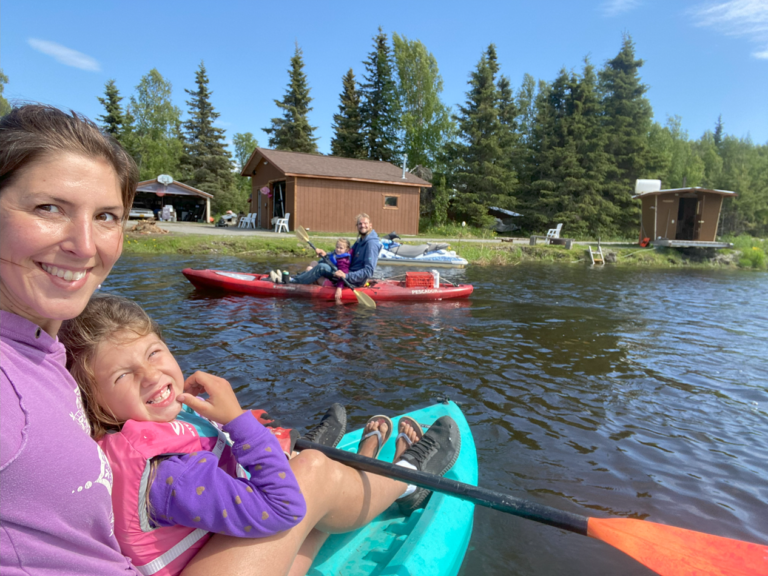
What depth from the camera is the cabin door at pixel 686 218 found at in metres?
22.9

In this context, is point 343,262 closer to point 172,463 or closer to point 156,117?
point 172,463

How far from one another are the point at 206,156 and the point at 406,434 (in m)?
38.8

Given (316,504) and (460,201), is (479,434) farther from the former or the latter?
(460,201)

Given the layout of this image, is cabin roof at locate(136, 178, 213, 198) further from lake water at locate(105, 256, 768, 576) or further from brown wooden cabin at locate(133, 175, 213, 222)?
lake water at locate(105, 256, 768, 576)

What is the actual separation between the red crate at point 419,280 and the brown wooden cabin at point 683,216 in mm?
16605

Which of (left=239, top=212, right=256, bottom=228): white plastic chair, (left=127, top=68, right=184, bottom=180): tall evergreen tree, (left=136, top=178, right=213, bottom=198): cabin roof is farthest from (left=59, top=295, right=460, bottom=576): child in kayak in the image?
(left=127, top=68, right=184, bottom=180): tall evergreen tree

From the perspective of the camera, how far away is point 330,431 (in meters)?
2.95

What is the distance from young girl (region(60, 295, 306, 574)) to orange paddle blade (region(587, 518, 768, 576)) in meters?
1.46

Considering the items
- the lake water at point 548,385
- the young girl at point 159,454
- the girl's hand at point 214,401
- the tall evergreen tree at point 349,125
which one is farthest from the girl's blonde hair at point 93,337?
the tall evergreen tree at point 349,125

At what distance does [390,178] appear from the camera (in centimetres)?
2431

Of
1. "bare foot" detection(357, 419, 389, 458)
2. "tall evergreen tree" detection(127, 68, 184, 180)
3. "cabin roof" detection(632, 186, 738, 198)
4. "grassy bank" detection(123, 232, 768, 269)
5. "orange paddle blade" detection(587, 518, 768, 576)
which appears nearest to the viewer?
"orange paddle blade" detection(587, 518, 768, 576)

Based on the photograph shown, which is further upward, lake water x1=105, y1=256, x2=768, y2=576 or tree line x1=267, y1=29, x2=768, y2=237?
tree line x1=267, y1=29, x2=768, y2=237

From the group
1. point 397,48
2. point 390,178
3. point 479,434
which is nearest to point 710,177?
point 397,48

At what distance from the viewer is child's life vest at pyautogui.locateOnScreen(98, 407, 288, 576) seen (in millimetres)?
1362
